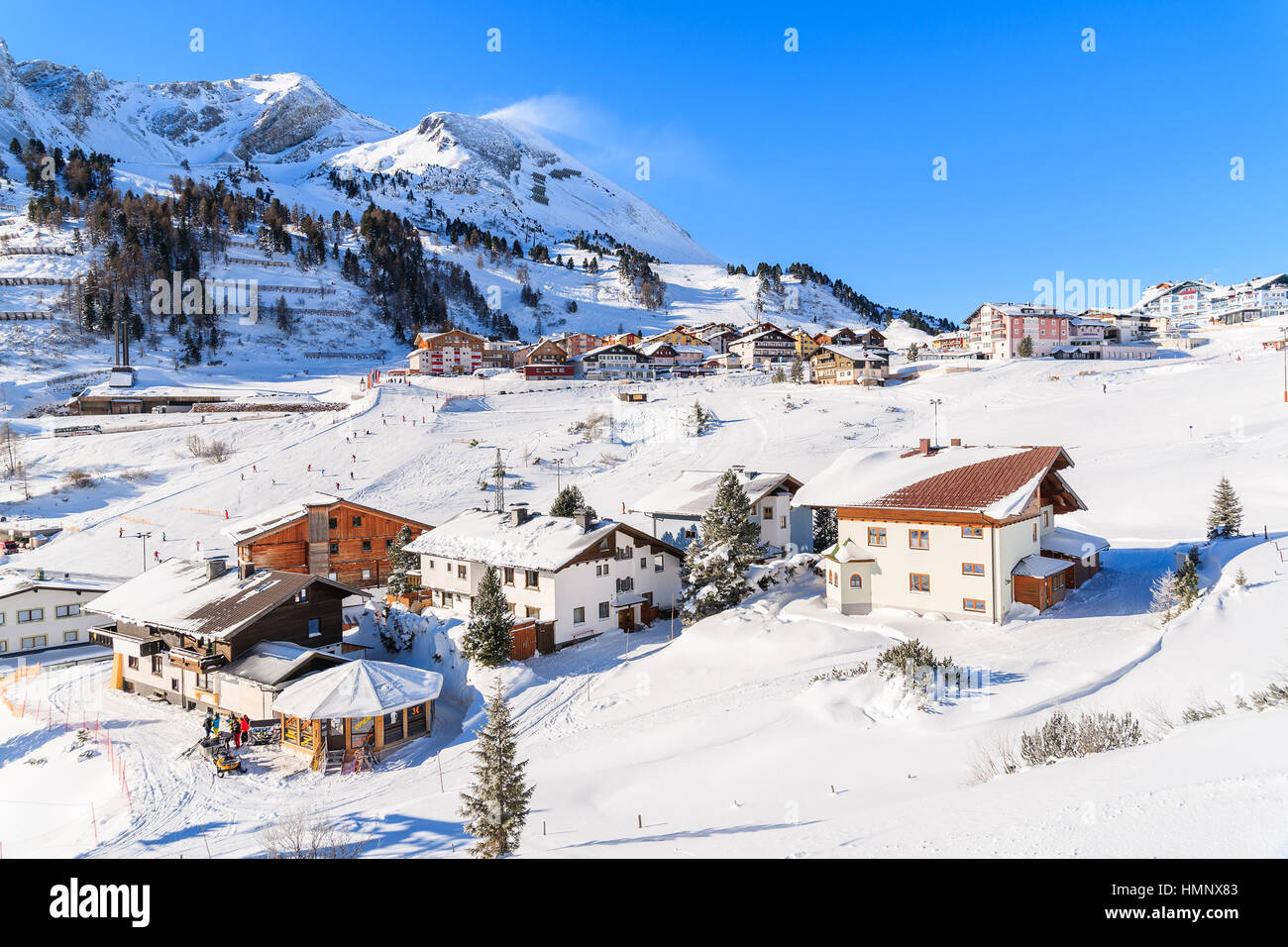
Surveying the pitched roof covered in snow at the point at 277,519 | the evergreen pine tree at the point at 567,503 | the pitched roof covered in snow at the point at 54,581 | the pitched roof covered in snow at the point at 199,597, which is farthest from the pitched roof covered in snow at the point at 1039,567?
the pitched roof covered in snow at the point at 54,581

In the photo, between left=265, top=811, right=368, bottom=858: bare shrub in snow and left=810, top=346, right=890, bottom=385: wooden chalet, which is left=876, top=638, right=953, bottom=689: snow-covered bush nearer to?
left=265, top=811, right=368, bottom=858: bare shrub in snow

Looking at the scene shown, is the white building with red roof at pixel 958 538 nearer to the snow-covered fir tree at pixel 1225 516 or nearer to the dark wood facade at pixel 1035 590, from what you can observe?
the dark wood facade at pixel 1035 590

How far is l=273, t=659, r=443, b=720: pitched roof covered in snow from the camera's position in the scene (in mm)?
21547

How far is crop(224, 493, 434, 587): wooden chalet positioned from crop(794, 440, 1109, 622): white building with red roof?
24.9 m

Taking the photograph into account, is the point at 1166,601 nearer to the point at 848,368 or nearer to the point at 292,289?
the point at 848,368

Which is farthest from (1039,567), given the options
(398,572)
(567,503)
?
(398,572)

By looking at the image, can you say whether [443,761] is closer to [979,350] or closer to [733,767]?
[733,767]

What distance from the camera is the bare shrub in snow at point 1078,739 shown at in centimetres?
1105

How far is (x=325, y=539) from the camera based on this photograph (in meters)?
39.7

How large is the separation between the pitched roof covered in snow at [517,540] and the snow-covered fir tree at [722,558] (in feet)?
11.3

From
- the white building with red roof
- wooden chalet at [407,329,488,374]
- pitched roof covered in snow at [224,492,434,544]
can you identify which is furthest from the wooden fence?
the white building with red roof

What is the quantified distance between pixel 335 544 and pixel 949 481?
31.7 meters

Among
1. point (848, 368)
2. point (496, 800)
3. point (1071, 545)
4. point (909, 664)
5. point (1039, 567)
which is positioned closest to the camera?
point (496, 800)
